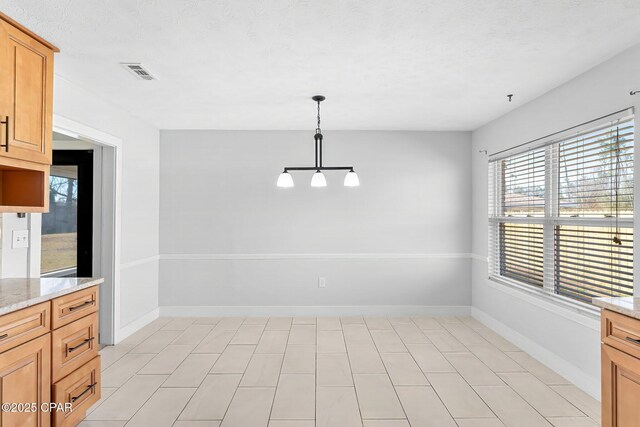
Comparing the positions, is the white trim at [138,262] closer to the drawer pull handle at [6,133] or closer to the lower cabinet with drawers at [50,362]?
the lower cabinet with drawers at [50,362]

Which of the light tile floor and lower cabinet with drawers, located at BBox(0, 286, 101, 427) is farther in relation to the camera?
the light tile floor

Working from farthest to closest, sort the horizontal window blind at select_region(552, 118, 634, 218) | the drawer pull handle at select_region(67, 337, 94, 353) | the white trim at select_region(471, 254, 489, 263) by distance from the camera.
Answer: the white trim at select_region(471, 254, 489, 263) → the horizontal window blind at select_region(552, 118, 634, 218) → the drawer pull handle at select_region(67, 337, 94, 353)

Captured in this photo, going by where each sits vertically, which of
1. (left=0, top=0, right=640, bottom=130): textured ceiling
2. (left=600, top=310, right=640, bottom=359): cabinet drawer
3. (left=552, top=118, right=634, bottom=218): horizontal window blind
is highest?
(left=0, top=0, right=640, bottom=130): textured ceiling

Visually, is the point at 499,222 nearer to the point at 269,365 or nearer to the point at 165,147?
the point at 269,365

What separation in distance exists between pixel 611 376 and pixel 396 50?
2.29 meters

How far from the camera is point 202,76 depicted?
3.16m

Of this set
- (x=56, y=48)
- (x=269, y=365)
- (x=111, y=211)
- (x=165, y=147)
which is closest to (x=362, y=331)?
(x=269, y=365)

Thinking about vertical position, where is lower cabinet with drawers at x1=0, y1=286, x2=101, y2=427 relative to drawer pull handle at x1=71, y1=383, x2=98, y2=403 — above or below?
above

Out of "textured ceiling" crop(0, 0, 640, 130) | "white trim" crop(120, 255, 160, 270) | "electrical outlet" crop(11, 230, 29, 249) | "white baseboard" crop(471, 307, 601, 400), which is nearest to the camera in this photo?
"textured ceiling" crop(0, 0, 640, 130)

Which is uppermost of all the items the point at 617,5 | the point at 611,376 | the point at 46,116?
the point at 617,5

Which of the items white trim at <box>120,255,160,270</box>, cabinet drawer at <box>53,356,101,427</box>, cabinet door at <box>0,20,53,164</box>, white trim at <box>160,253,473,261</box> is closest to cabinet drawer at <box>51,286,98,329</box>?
cabinet drawer at <box>53,356,101,427</box>

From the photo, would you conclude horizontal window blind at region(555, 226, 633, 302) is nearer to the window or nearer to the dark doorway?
the window

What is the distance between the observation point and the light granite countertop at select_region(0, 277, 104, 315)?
77.8 inches

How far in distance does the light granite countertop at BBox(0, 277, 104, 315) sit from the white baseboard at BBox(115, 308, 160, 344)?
1727 mm
